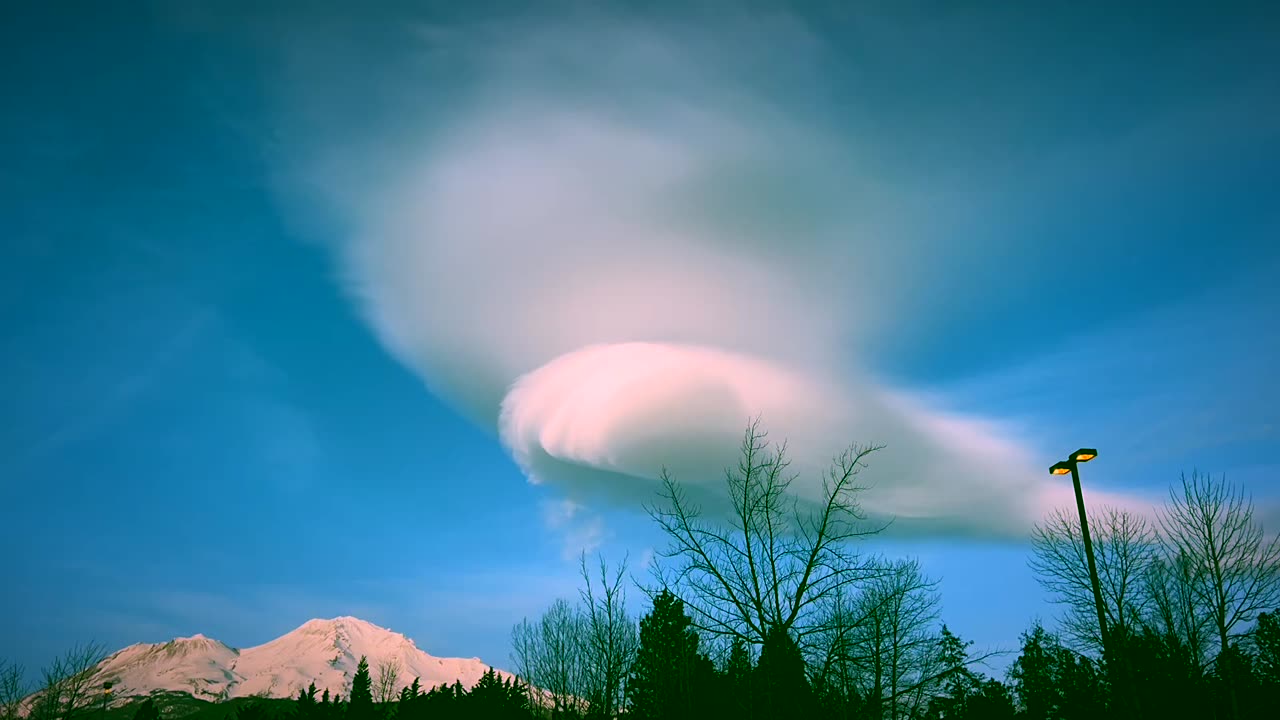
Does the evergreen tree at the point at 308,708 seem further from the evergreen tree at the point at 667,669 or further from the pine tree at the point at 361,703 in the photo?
the evergreen tree at the point at 667,669

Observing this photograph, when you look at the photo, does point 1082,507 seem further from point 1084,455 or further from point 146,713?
point 146,713

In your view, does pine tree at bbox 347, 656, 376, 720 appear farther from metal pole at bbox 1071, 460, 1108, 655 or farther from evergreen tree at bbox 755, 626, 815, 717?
metal pole at bbox 1071, 460, 1108, 655

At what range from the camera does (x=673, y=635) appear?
29.8 metres

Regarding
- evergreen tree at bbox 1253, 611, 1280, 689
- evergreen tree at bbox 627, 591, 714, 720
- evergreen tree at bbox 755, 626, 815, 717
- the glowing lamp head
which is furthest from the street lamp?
evergreen tree at bbox 1253, 611, 1280, 689

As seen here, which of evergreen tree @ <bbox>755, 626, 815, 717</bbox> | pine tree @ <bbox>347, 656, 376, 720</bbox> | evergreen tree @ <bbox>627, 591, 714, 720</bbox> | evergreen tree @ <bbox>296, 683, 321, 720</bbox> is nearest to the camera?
evergreen tree @ <bbox>755, 626, 815, 717</bbox>

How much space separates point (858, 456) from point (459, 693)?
8024 cm

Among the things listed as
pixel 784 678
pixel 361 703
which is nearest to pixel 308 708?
pixel 361 703

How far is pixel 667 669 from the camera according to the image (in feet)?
87.6

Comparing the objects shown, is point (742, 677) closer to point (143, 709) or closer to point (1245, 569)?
point (1245, 569)

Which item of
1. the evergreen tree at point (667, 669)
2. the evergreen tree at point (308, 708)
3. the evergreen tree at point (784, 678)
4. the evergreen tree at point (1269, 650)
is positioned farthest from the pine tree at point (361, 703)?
the evergreen tree at point (1269, 650)

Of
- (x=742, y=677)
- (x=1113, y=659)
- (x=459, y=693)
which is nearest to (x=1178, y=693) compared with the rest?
(x=1113, y=659)

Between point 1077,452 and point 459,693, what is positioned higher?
point 1077,452

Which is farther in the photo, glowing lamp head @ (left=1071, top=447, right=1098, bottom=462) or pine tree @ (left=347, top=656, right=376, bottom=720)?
pine tree @ (left=347, top=656, right=376, bottom=720)

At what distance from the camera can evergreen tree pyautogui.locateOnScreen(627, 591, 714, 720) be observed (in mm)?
24891
